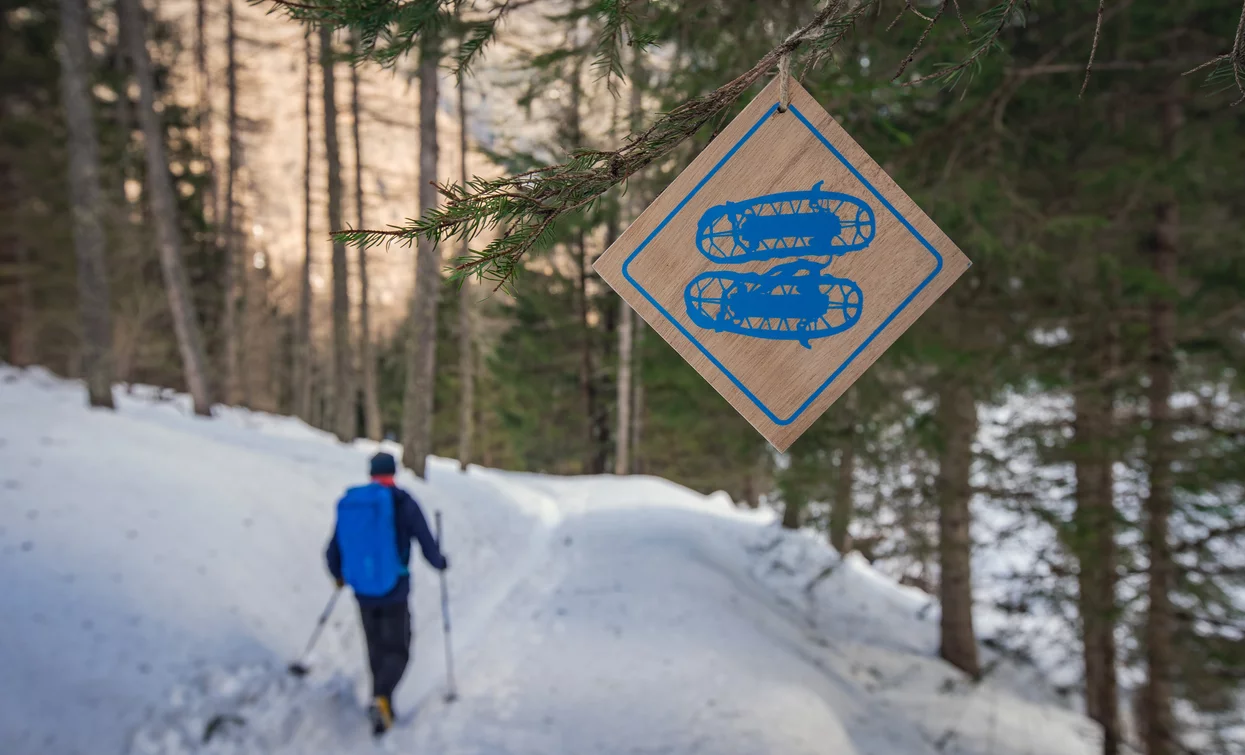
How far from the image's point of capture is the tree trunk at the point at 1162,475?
4523mm

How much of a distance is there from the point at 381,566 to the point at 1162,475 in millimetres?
5271

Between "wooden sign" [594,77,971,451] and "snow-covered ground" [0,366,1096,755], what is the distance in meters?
3.63

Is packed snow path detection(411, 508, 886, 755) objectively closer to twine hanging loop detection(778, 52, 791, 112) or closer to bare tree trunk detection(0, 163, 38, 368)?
twine hanging loop detection(778, 52, 791, 112)

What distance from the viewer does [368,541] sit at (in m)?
4.23

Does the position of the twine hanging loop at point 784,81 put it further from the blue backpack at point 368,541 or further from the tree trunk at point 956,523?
the tree trunk at point 956,523

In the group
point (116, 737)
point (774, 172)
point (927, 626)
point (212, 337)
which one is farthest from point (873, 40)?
point (212, 337)

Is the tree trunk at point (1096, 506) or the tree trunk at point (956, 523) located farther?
the tree trunk at point (956, 523)

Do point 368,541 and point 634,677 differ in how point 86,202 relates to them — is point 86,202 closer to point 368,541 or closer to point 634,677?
point 368,541

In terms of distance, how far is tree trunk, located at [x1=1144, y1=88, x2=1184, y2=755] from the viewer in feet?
14.8

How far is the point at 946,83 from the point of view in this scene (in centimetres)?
144

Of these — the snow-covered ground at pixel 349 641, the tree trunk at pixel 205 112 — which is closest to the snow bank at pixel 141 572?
the snow-covered ground at pixel 349 641

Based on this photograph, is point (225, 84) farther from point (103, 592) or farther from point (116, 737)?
point (116, 737)

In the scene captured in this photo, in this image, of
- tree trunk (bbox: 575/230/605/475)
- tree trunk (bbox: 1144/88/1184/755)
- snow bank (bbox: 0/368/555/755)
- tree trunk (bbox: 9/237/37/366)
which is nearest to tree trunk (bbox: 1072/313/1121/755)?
tree trunk (bbox: 1144/88/1184/755)

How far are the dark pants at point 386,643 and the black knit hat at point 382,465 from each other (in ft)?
2.82
